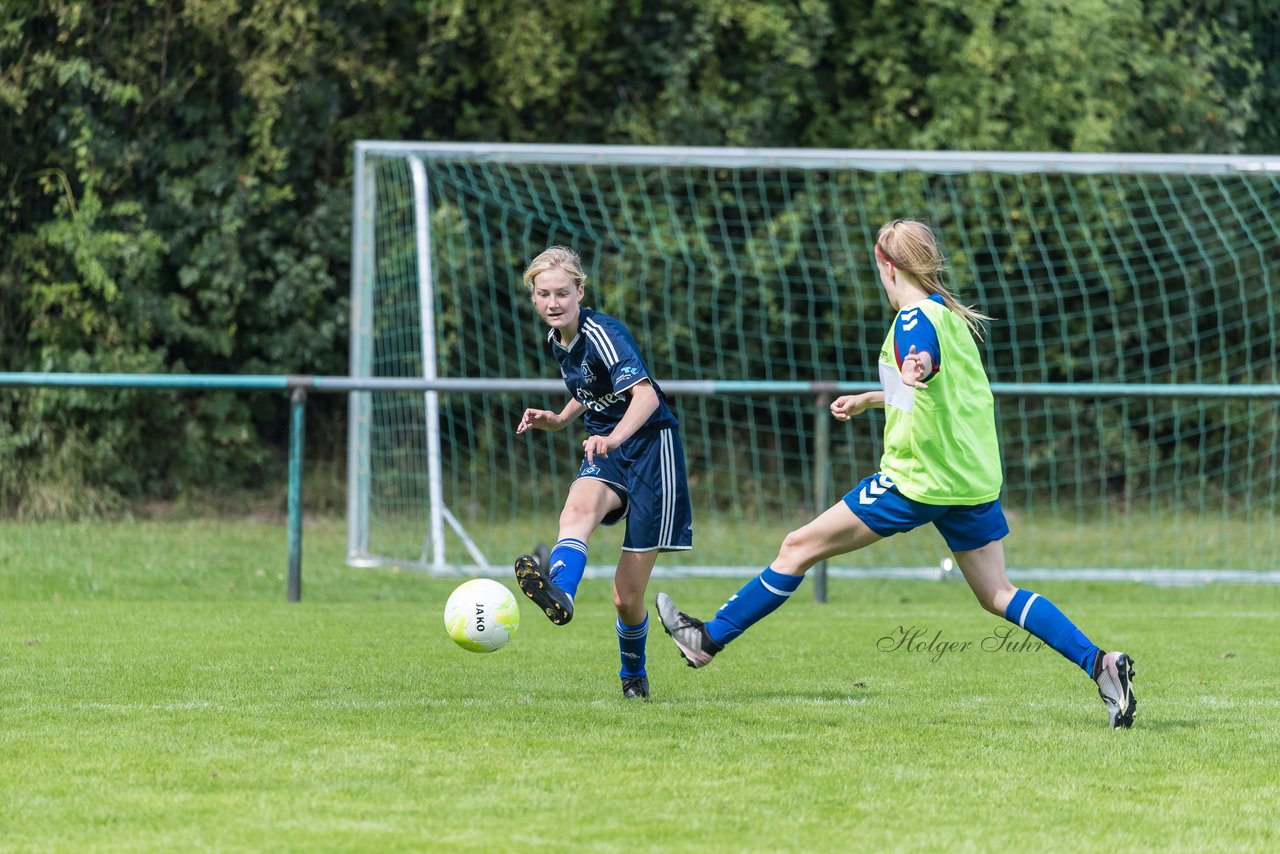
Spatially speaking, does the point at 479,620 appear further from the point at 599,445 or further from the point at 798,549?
the point at 798,549

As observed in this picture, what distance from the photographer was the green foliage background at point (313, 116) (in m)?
14.0

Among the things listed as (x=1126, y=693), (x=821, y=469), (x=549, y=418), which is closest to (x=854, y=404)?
(x=549, y=418)

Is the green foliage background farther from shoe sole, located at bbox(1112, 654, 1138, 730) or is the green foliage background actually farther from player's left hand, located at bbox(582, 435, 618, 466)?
shoe sole, located at bbox(1112, 654, 1138, 730)

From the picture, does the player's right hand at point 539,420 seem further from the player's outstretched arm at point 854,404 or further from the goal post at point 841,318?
the goal post at point 841,318

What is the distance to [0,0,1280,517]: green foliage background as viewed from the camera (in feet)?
46.1

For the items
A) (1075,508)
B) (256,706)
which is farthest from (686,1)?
(256,706)

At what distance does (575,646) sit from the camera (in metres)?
7.28

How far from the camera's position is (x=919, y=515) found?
530cm

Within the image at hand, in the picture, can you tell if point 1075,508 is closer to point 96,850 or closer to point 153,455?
point 153,455

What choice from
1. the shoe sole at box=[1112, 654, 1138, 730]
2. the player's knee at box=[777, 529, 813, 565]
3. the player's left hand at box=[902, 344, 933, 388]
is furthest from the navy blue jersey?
the shoe sole at box=[1112, 654, 1138, 730]

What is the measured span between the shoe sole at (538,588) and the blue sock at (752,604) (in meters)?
0.60

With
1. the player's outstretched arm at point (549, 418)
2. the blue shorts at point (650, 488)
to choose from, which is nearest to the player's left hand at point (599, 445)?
the blue shorts at point (650, 488)

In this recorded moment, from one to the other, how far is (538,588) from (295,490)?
4.10 m

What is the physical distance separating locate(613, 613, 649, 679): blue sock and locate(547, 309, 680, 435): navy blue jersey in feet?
2.26
